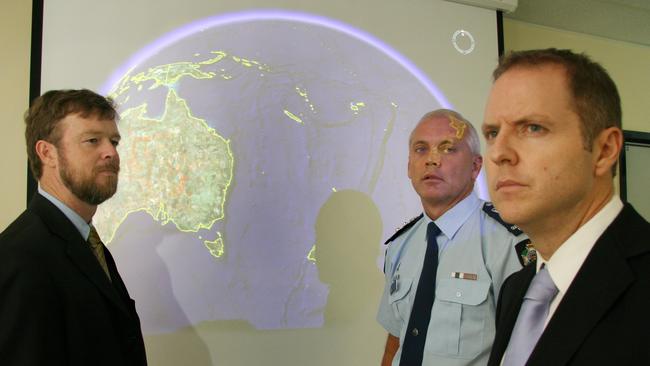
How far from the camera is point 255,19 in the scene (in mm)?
2242

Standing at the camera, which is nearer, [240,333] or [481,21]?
[240,333]

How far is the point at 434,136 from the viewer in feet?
5.40

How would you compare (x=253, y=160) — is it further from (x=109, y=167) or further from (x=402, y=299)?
(x=402, y=299)

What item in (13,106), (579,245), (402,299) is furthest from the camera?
(13,106)

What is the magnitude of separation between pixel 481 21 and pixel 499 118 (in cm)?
211

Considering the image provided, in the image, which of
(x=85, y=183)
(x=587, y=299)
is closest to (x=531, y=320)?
(x=587, y=299)

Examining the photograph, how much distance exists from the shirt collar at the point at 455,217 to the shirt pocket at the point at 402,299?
22cm

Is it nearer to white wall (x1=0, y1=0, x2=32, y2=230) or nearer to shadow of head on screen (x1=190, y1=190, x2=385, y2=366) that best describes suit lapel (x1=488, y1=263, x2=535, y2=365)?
shadow of head on screen (x1=190, y1=190, x2=385, y2=366)

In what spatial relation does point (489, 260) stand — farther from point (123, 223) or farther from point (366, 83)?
point (123, 223)

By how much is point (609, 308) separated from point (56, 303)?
122 cm

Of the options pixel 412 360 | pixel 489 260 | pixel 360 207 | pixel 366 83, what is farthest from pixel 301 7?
pixel 412 360

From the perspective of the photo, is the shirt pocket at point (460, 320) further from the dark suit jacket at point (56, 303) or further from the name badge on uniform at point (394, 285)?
the dark suit jacket at point (56, 303)

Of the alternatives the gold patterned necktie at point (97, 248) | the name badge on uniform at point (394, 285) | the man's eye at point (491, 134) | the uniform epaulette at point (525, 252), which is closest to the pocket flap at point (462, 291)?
the uniform epaulette at point (525, 252)

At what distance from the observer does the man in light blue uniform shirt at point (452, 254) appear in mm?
1402
